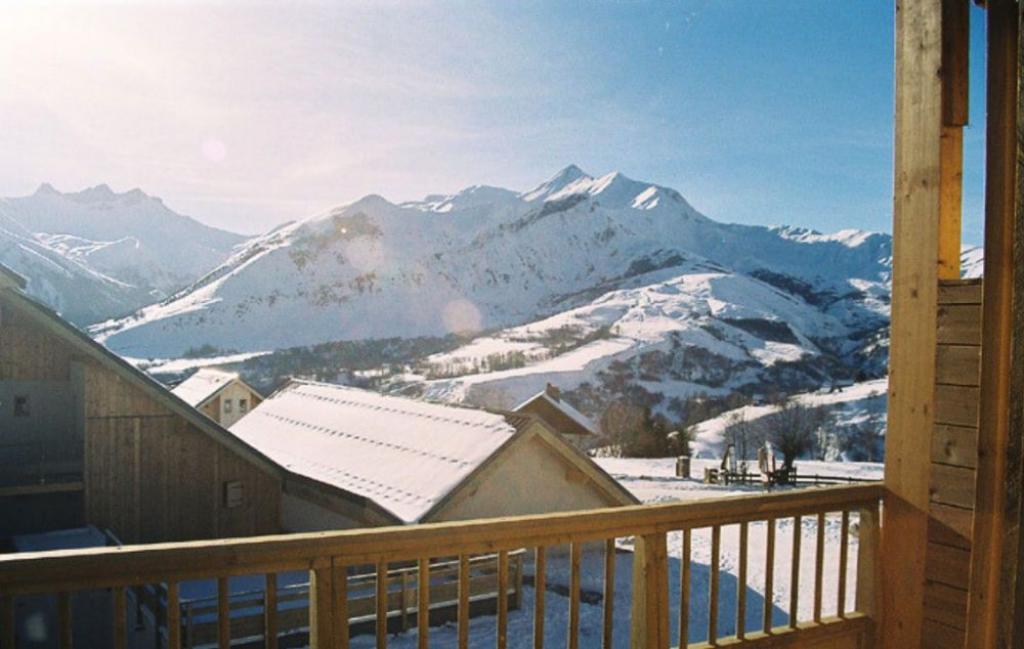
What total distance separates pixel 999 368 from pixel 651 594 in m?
1.67

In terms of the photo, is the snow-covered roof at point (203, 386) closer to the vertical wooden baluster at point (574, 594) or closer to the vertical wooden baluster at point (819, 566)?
the vertical wooden baluster at point (574, 594)

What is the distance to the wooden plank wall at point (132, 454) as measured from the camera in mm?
11516

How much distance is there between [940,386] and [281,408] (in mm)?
17072

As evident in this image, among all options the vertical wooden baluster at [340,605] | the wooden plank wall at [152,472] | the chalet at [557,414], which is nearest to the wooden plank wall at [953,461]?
the vertical wooden baluster at [340,605]

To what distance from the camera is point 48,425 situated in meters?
11.9

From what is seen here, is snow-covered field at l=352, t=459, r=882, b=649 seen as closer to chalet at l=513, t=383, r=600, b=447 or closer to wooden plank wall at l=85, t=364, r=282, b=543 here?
wooden plank wall at l=85, t=364, r=282, b=543

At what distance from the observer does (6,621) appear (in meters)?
1.92

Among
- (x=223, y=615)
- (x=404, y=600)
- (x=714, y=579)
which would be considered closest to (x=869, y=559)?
(x=714, y=579)

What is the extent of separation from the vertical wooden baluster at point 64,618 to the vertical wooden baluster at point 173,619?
253 millimetres

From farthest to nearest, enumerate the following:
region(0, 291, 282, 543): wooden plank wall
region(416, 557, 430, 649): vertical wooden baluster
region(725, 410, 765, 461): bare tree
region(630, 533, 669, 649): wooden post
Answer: region(725, 410, 765, 461): bare tree → region(0, 291, 282, 543): wooden plank wall → region(630, 533, 669, 649): wooden post → region(416, 557, 430, 649): vertical wooden baluster

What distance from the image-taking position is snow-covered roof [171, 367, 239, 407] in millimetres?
23500

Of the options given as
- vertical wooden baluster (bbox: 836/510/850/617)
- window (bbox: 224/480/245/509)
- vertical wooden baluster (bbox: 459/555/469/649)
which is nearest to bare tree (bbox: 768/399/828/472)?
window (bbox: 224/480/245/509)

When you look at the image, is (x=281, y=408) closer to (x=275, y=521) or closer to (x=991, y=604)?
(x=275, y=521)

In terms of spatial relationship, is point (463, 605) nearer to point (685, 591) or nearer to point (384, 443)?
point (685, 591)
